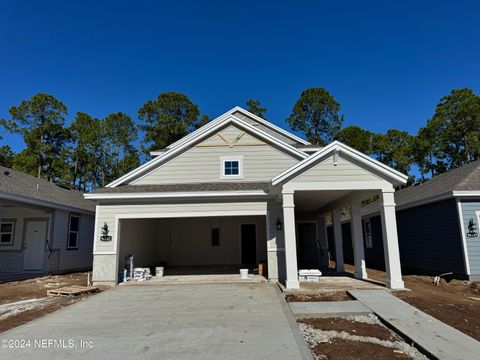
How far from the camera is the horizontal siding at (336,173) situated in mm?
9148

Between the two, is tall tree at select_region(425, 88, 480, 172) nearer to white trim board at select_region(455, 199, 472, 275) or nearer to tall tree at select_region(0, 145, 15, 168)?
white trim board at select_region(455, 199, 472, 275)

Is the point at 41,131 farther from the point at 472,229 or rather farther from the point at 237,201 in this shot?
the point at 472,229

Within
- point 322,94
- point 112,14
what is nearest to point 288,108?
point 322,94

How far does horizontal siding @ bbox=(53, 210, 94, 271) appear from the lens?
1382 cm

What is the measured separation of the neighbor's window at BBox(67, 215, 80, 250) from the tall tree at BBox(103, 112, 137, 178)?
1638 centimetres

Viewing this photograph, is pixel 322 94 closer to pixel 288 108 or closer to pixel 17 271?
pixel 288 108

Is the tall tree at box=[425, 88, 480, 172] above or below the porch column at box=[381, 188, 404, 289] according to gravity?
above

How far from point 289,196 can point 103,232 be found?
6.61 m

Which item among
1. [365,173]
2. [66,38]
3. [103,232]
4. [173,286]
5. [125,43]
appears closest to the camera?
[365,173]

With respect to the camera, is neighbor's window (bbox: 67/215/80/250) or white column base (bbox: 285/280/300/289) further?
neighbor's window (bbox: 67/215/80/250)

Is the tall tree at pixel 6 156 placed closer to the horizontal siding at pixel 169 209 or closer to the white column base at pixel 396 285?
the horizontal siding at pixel 169 209

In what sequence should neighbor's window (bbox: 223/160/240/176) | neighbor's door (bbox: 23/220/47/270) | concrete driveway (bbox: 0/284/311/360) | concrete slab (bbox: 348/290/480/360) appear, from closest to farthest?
1. concrete slab (bbox: 348/290/480/360)
2. concrete driveway (bbox: 0/284/311/360)
3. neighbor's window (bbox: 223/160/240/176)
4. neighbor's door (bbox: 23/220/47/270)

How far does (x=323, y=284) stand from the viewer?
953 centimetres

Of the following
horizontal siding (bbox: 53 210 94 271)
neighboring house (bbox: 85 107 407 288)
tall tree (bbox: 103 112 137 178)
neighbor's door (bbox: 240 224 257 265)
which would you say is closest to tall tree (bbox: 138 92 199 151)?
tall tree (bbox: 103 112 137 178)
